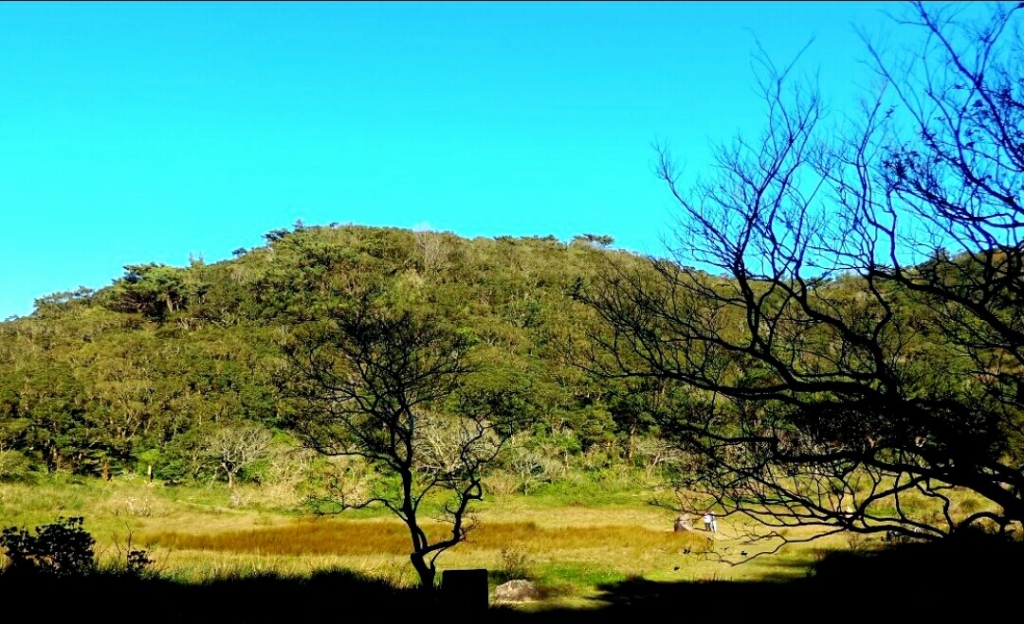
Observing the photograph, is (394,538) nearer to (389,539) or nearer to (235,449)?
(389,539)

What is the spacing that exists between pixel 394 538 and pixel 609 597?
37.2 ft

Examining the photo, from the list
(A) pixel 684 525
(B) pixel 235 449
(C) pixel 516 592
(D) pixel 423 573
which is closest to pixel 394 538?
(A) pixel 684 525

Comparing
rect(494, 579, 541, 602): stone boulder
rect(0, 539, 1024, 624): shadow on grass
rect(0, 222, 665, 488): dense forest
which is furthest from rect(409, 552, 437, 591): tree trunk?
rect(0, 222, 665, 488): dense forest

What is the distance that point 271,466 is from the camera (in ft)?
106

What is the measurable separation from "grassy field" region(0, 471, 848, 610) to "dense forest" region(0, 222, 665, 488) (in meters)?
3.10

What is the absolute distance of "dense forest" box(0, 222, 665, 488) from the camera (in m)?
33.7

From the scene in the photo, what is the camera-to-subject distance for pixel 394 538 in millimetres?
18891

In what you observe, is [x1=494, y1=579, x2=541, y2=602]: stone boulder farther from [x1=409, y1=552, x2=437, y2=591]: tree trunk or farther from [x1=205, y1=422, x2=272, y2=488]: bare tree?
[x1=205, y1=422, x2=272, y2=488]: bare tree

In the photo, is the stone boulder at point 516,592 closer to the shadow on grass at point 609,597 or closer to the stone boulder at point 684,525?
the shadow on grass at point 609,597

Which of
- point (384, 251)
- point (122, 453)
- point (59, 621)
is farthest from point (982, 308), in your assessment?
point (384, 251)

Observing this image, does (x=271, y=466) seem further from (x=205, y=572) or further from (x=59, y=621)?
(x=59, y=621)

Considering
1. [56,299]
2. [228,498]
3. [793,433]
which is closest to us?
[793,433]

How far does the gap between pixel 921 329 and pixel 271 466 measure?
104 feet

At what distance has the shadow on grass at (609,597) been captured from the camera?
4.34 meters
